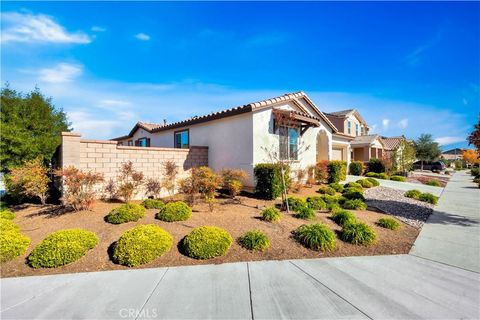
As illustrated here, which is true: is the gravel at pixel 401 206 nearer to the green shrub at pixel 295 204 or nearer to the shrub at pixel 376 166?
the green shrub at pixel 295 204

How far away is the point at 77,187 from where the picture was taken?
686cm

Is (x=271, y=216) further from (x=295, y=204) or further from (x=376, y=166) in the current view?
(x=376, y=166)

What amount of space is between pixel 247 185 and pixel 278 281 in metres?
6.76

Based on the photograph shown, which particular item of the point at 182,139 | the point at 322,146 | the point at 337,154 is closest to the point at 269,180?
the point at 182,139

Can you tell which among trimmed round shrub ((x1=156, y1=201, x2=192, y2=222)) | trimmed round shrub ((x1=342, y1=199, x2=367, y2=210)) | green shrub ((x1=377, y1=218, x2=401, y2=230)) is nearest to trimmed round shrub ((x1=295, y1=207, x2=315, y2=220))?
green shrub ((x1=377, y1=218, x2=401, y2=230))

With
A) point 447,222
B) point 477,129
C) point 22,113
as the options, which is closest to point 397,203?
point 447,222

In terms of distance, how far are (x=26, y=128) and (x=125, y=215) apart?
1003 centimetres

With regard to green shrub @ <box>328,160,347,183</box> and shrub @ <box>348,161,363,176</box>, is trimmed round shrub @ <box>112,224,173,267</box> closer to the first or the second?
green shrub @ <box>328,160,347,183</box>

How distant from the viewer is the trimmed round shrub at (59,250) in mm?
4434

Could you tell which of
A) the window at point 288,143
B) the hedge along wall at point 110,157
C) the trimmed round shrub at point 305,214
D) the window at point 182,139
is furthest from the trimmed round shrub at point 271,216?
the window at point 182,139

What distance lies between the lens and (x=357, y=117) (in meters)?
31.1

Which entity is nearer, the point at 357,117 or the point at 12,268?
the point at 12,268

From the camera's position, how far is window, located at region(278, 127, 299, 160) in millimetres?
11492

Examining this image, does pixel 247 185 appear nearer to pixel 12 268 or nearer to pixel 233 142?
pixel 233 142
